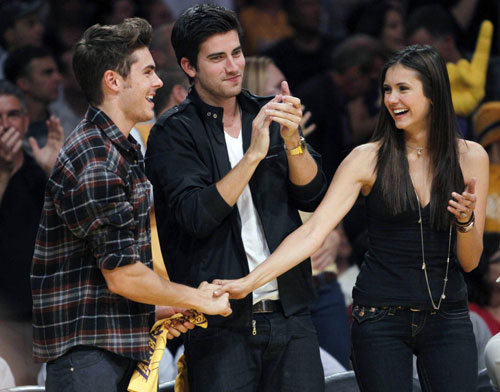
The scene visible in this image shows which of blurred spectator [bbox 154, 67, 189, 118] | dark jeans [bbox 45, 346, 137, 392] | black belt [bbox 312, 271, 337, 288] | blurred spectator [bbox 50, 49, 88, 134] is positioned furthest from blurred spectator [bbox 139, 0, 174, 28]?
dark jeans [bbox 45, 346, 137, 392]

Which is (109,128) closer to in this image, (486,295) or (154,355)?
(154,355)

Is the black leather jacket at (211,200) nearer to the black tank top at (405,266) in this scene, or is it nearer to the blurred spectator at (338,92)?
the black tank top at (405,266)

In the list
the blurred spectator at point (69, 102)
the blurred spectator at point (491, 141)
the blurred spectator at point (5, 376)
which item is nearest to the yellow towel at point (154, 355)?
the blurred spectator at point (5, 376)

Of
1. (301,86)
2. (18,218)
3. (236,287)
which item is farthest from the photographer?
Answer: (301,86)

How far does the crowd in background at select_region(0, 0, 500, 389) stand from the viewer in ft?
13.7

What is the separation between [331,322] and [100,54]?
2422mm

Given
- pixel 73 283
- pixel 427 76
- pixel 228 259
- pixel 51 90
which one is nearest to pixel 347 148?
pixel 51 90

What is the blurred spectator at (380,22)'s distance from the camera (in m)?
5.49

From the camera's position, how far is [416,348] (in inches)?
104

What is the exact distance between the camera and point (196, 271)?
255 centimetres

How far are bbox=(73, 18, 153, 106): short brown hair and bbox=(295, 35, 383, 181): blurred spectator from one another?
281 centimetres

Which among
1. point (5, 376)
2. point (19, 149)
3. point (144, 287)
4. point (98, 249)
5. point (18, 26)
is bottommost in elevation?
point (5, 376)

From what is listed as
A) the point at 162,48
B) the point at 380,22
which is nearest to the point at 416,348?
the point at 162,48

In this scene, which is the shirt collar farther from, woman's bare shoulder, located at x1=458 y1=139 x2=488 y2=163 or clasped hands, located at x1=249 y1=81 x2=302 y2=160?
woman's bare shoulder, located at x1=458 y1=139 x2=488 y2=163
